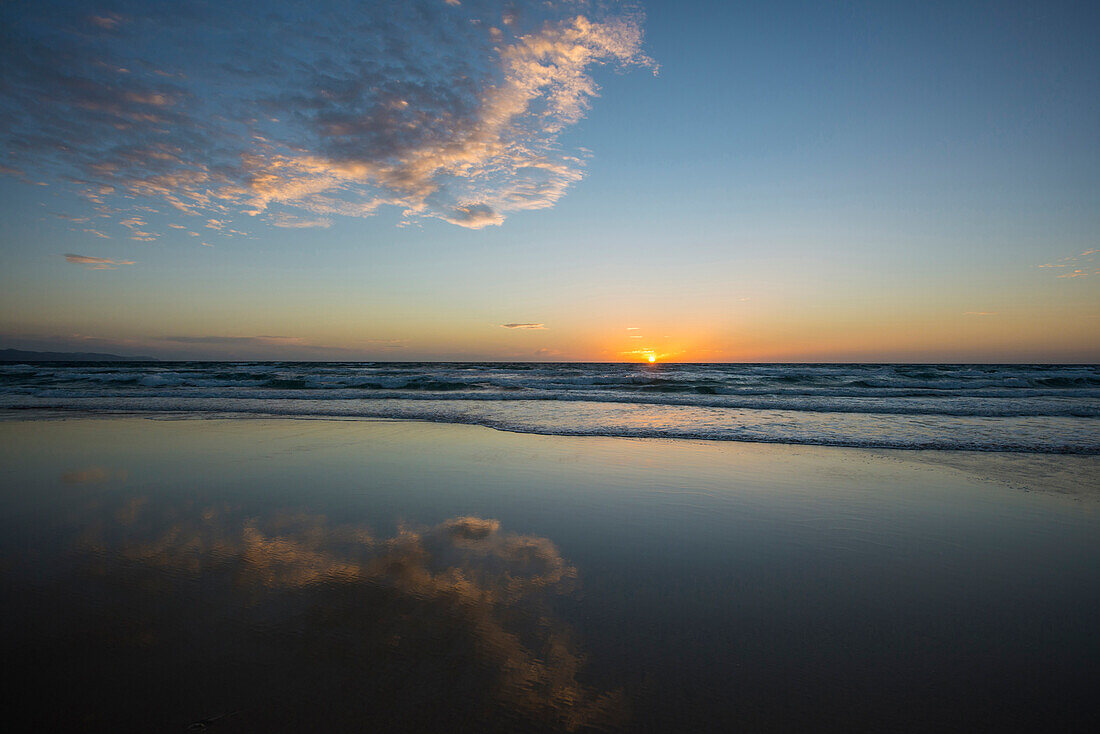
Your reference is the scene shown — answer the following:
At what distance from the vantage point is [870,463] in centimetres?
801

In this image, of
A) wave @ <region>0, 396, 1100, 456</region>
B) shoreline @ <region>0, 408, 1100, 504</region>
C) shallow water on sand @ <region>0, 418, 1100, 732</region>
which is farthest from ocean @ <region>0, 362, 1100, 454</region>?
shallow water on sand @ <region>0, 418, 1100, 732</region>

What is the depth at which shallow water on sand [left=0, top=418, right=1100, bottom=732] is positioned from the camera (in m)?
2.39

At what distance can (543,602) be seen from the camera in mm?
3344

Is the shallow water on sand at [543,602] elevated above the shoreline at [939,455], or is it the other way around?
the shallow water on sand at [543,602]

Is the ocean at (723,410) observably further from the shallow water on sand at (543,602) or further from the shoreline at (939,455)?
the shallow water on sand at (543,602)

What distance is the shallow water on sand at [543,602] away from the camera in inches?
94.0

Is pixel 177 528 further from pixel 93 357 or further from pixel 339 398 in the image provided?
pixel 93 357

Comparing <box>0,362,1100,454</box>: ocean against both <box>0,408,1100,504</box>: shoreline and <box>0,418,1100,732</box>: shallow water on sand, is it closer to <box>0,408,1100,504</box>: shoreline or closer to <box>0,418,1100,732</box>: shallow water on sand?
<box>0,408,1100,504</box>: shoreline

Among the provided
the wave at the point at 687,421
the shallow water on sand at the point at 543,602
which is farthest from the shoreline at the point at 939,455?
the shallow water on sand at the point at 543,602

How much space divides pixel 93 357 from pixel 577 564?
180596 mm

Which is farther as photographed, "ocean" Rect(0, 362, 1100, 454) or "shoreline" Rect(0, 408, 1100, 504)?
"ocean" Rect(0, 362, 1100, 454)

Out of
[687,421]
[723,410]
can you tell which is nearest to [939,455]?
[687,421]

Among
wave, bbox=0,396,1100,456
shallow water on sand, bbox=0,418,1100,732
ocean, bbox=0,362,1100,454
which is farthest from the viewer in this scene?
ocean, bbox=0,362,1100,454

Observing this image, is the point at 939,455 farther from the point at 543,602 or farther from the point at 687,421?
the point at 543,602
